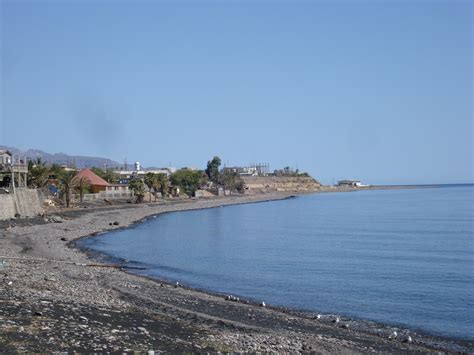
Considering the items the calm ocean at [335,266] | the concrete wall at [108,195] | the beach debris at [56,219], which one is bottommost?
the calm ocean at [335,266]

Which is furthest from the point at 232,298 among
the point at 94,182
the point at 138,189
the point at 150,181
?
the point at 150,181

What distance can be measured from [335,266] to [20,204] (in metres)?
44.6

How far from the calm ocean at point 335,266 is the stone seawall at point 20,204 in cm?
1157

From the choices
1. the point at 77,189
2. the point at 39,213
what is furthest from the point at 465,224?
the point at 77,189

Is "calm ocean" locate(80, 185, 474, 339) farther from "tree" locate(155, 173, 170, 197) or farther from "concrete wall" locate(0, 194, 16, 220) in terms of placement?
"tree" locate(155, 173, 170, 197)

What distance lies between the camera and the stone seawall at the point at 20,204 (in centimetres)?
6625

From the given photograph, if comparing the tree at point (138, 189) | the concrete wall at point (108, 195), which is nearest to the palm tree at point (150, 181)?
the concrete wall at point (108, 195)

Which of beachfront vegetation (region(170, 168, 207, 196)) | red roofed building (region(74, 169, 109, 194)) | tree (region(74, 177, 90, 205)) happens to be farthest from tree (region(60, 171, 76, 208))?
beachfront vegetation (region(170, 168, 207, 196))

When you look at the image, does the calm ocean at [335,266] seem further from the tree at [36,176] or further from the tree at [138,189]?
the tree at [138,189]

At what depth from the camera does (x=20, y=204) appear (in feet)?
Result: 233

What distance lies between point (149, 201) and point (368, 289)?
110 meters

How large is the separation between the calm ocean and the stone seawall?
38.0 ft

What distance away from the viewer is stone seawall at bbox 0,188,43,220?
66.2m

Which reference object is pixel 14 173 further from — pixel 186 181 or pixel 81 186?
pixel 186 181
